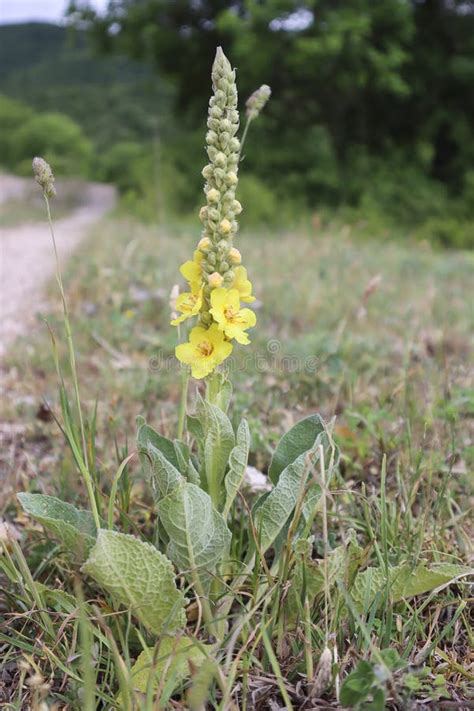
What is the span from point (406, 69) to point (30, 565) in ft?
41.4

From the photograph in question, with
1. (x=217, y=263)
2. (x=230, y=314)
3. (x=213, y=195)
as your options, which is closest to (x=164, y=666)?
(x=230, y=314)

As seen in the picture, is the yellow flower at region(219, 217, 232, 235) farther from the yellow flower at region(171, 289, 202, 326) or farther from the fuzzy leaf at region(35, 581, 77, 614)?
the fuzzy leaf at region(35, 581, 77, 614)

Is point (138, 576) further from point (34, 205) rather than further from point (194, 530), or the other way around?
point (34, 205)

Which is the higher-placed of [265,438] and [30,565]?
[265,438]

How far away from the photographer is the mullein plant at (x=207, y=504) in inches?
46.5

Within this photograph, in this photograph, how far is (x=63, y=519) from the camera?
52.9 inches

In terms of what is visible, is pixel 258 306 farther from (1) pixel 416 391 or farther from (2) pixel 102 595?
(2) pixel 102 595

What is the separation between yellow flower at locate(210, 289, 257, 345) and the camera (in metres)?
1.24

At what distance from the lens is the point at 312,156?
12078mm

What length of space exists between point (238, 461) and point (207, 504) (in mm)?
A: 115

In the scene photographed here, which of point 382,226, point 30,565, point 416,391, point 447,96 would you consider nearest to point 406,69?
point 447,96

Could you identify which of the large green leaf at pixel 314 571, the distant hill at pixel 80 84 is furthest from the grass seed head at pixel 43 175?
the distant hill at pixel 80 84

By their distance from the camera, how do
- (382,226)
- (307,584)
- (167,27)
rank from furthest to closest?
1. (167,27)
2. (382,226)
3. (307,584)

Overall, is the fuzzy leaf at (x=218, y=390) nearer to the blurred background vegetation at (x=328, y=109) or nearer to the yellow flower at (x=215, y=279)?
the yellow flower at (x=215, y=279)
